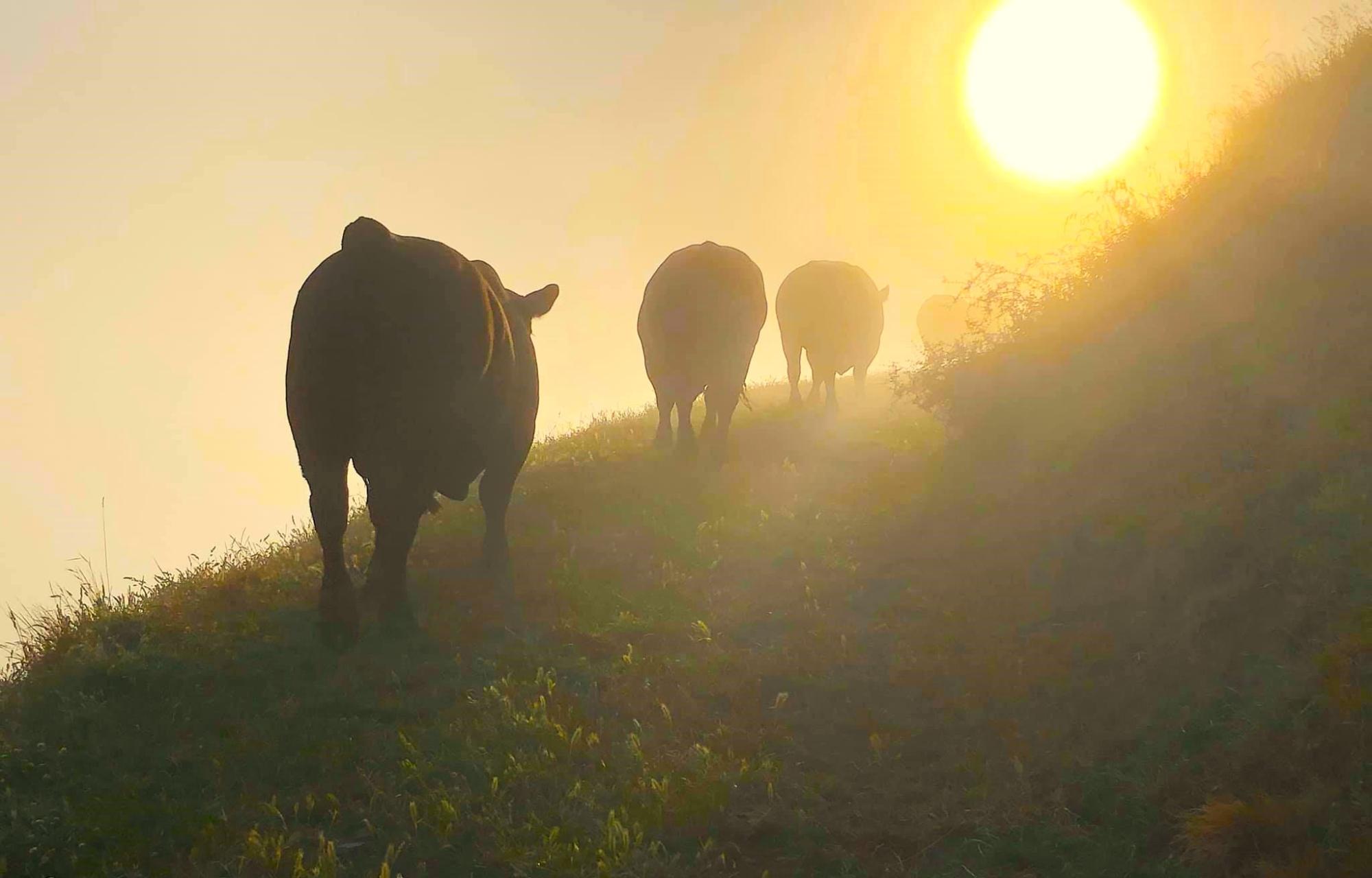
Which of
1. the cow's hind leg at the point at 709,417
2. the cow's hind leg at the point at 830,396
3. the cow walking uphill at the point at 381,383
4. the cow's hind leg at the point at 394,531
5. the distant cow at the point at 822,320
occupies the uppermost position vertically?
the distant cow at the point at 822,320

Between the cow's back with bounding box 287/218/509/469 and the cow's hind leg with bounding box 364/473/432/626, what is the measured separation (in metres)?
0.21

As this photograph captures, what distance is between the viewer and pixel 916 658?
6.68 m

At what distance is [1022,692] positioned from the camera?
237 inches

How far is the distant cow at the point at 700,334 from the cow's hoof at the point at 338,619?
5.57 metres

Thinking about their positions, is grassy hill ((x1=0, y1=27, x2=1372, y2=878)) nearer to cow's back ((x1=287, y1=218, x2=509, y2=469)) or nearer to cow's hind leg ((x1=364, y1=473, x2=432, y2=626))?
cow's hind leg ((x1=364, y1=473, x2=432, y2=626))

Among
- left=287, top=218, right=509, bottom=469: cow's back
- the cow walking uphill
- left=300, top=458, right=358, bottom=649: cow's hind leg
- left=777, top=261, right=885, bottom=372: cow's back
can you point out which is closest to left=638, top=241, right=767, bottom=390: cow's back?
left=777, top=261, right=885, bottom=372: cow's back

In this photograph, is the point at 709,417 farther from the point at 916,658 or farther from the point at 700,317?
the point at 916,658

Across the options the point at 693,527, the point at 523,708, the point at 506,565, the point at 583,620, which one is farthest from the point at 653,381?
the point at 523,708

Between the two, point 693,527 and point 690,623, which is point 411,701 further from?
point 693,527

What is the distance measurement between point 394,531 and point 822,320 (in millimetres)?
11219

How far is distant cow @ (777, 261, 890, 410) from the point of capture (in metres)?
16.8

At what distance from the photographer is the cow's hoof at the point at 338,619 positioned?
6.88 meters

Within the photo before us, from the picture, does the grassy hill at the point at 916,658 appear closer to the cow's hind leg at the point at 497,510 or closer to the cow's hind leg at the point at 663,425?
the cow's hind leg at the point at 497,510

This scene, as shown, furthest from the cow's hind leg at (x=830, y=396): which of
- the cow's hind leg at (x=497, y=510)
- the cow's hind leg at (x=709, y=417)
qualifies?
the cow's hind leg at (x=497, y=510)
